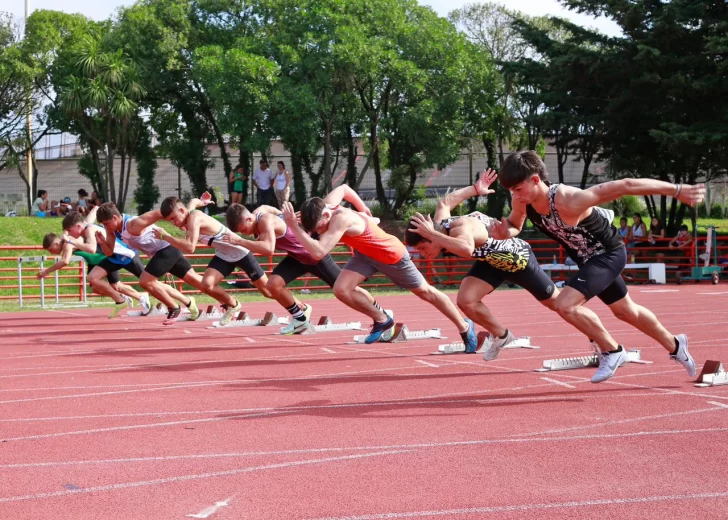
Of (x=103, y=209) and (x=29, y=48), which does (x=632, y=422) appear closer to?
(x=103, y=209)

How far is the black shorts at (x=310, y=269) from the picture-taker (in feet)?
35.8

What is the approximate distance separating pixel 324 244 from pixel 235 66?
67.3 ft

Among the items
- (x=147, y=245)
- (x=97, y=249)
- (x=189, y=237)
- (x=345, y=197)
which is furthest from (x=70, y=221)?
(x=345, y=197)

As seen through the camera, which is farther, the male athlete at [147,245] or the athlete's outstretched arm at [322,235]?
the male athlete at [147,245]

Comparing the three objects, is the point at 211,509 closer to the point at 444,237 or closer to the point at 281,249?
the point at 444,237

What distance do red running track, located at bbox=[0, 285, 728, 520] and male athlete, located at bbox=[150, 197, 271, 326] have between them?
2015 mm

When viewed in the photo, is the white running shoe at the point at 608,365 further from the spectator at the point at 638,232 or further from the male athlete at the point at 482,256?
the spectator at the point at 638,232

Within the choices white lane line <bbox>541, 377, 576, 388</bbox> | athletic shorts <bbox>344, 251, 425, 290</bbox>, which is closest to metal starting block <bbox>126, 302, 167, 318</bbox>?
athletic shorts <bbox>344, 251, 425, 290</bbox>

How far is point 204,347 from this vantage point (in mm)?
10586

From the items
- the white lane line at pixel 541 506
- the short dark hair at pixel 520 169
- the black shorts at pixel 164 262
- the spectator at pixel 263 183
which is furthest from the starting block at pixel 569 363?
the spectator at pixel 263 183

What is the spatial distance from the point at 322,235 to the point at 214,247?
167 inches

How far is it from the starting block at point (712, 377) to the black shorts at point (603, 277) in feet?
2.81

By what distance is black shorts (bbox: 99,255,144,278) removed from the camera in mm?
14141

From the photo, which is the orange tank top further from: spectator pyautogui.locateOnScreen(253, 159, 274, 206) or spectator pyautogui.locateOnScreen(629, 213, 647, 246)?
spectator pyautogui.locateOnScreen(253, 159, 274, 206)
